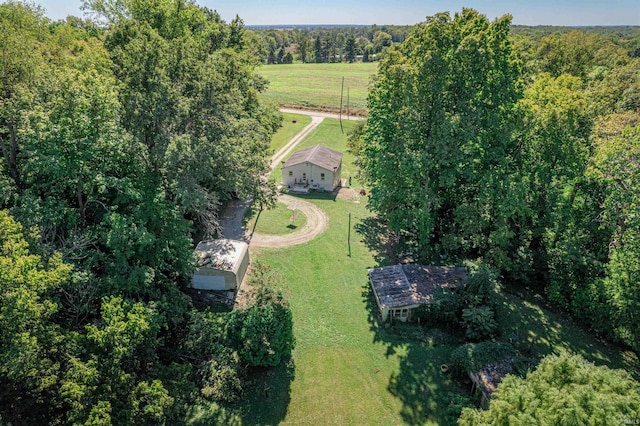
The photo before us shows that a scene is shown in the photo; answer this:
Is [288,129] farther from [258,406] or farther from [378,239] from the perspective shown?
[258,406]

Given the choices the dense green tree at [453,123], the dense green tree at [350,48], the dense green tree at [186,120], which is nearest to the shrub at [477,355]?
the dense green tree at [453,123]

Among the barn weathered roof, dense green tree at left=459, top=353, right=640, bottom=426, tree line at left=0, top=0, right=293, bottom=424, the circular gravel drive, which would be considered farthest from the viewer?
the circular gravel drive

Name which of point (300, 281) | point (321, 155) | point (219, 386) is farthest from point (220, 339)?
point (321, 155)

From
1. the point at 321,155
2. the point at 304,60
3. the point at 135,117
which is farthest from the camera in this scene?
the point at 304,60

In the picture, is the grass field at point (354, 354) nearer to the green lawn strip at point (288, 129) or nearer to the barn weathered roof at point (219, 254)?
the barn weathered roof at point (219, 254)

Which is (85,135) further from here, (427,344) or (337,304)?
(427,344)

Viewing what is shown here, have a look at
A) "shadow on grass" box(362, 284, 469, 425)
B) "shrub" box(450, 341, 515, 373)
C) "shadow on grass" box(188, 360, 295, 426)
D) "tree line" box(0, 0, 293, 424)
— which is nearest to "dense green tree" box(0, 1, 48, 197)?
"tree line" box(0, 0, 293, 424)

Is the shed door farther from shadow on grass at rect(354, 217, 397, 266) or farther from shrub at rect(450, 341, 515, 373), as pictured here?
shrub at rect(450, 341, 515, 373)
